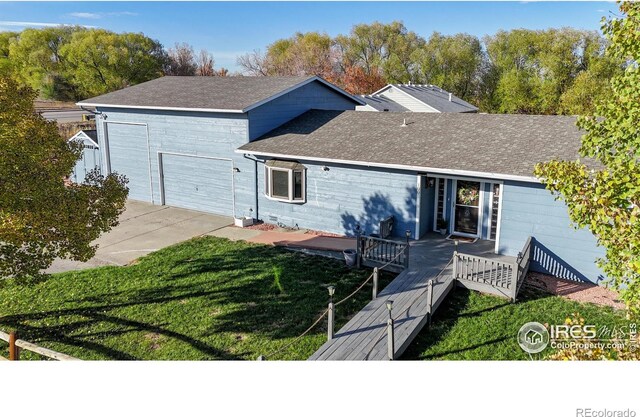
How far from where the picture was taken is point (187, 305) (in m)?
11.5

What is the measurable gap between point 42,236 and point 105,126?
49.0 feet

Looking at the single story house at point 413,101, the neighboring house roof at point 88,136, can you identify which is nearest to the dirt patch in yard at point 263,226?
the neighboring house roof at point 88,136

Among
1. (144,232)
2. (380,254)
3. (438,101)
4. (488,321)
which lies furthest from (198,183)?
(438,101)

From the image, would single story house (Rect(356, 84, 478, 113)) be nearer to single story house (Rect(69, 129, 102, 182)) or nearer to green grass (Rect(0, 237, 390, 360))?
single story house (Rect(69, 129, 102, 182))

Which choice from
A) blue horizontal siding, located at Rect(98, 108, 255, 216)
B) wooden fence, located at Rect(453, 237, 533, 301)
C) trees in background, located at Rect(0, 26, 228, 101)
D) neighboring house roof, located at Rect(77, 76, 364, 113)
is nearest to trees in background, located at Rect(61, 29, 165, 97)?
trees in background, located at Rect(0, 26, 228, 101)

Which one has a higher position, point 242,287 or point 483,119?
point 483,119

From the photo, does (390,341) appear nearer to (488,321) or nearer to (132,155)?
(488,321)

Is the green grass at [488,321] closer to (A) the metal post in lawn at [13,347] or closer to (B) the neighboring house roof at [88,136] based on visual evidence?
(A) the metal post in lawn at [13,347]

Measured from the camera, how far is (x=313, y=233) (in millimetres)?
16953

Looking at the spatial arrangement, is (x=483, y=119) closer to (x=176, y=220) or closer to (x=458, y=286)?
(x=458, y=286)

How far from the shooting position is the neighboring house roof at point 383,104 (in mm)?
31859

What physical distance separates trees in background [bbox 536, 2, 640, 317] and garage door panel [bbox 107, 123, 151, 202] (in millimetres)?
18522
